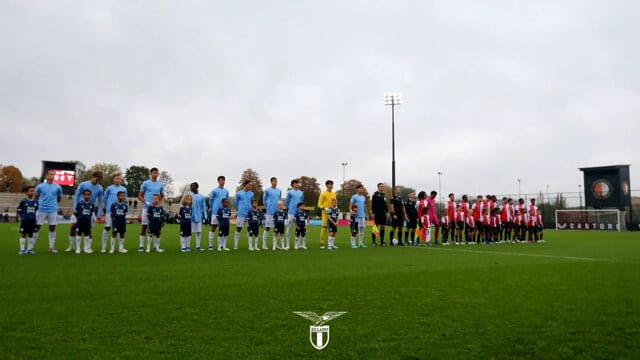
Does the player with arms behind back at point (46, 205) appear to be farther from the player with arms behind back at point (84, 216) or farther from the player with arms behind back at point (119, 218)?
the player with arms behind back at point (119, 218)

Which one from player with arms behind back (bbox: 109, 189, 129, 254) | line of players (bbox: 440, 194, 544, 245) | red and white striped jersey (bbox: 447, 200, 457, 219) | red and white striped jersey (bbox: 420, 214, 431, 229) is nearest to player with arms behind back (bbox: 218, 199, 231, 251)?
player with arms behind back (bbox: 109, 189, 129, 254)

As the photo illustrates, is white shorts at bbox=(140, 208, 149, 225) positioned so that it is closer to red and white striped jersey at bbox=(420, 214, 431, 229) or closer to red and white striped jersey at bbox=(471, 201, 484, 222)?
red and white striped jersey at bbox=(420, 214, 431, 229)

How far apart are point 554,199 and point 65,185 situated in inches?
1807

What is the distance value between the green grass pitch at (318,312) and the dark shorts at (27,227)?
3.87 m

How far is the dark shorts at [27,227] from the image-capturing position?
11.9 metres

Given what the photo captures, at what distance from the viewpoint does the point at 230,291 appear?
6.07 m

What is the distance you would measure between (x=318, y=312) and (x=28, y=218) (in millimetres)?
10348

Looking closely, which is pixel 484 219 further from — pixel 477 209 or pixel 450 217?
pixel 450 217

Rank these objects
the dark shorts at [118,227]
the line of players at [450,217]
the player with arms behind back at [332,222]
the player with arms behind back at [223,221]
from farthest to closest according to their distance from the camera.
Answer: the line of players at [450,217], the player with arms behind back at [332,222], the player with arms behind back at [223,221], the dark shorts at [118,227]

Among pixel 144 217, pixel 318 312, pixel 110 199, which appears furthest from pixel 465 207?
pixel 318 312

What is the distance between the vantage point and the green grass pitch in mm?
3625

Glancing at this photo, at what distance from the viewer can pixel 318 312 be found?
4809 millimetres

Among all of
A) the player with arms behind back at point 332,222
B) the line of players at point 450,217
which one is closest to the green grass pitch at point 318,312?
the player with arms behind back at point 332,222

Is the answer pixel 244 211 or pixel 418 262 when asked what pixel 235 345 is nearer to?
pixel 418 262
